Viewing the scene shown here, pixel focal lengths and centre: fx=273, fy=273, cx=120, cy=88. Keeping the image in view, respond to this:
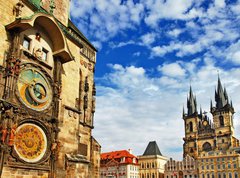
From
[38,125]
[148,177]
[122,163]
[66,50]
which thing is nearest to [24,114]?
[38,125]

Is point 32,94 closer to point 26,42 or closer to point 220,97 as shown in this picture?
point 26,42

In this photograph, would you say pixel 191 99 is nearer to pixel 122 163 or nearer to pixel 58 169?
pixel 122 163

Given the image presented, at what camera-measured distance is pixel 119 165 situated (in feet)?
263

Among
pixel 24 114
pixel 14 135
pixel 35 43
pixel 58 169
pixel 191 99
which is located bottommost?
pixel 58 169

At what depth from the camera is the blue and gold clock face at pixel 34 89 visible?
13.8 metres

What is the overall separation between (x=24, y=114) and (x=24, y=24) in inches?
176

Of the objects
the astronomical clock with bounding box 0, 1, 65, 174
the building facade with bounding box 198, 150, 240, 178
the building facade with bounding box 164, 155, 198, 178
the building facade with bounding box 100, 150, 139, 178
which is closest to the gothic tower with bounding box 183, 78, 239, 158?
the building facade with bounding box 164, 155, 198, 178

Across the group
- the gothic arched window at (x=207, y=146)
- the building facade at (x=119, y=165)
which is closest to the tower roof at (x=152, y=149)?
the building facade at (x=119, y=165)

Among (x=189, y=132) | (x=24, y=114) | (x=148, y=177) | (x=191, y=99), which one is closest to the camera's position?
(x=24, y=114)

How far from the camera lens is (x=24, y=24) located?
44.7ft

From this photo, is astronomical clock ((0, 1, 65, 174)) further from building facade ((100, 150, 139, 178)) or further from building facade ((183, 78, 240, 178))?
building facade ((183, 78, 240, 178))

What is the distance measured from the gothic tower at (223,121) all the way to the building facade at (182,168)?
11.4m

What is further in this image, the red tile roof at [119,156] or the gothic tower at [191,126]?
the gothic tower at [191,126]

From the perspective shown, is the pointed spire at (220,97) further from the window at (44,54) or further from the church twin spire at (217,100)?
the window at (44,54)
